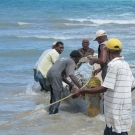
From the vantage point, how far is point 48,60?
920 cm

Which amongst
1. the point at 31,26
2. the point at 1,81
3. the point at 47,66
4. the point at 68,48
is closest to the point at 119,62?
the point at 47,66

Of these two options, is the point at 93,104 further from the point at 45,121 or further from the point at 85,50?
the point at 85,50

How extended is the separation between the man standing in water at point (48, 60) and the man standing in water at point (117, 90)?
3.76 metres

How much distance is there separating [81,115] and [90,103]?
403mm

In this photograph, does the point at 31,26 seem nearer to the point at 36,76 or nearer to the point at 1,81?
the point at 1,81

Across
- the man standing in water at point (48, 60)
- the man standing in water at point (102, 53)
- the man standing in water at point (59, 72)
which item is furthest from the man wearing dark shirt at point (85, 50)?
the man standing in water at point (102, 53)

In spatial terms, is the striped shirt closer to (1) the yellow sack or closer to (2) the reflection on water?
(2) the reflection on water

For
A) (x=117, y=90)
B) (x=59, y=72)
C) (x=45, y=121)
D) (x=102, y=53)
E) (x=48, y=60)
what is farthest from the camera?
(x=48, y=60)

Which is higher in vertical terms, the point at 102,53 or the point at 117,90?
the point at 117,90

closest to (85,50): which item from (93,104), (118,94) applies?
(93,104)

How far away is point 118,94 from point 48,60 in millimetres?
4309

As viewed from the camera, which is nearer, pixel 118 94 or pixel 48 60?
pixel 118 94

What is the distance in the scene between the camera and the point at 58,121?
8375 millimetres

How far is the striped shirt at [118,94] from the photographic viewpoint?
4.98m
